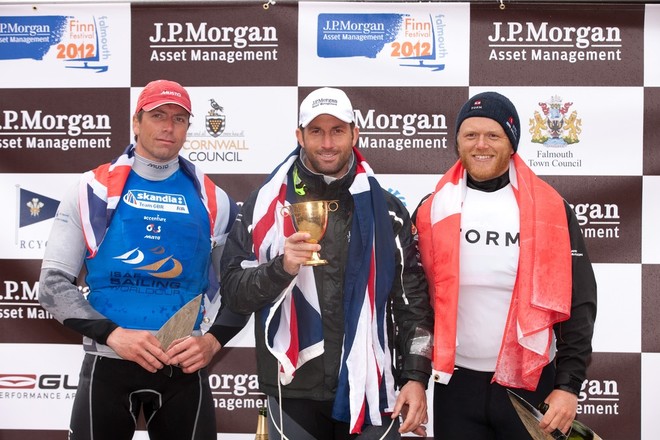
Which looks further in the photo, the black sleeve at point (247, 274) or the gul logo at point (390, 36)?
the gul logo at point (390, 36)

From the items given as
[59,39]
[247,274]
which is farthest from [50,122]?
[247,274]

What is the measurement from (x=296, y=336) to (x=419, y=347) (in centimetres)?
35

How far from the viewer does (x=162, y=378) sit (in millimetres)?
2361

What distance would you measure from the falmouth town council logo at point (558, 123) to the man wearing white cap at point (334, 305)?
1.40 m

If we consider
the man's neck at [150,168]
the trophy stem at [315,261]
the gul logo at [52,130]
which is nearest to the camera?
the trophy stem at [315,261]

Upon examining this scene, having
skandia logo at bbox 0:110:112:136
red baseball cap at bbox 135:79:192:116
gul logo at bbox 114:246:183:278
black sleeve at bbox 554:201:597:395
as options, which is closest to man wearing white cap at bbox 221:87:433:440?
gul logo at bbox 114:246:183:278

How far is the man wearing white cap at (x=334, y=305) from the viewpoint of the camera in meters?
2.07

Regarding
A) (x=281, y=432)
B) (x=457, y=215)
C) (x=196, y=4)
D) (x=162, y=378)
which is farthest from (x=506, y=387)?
(x=196, y=4)

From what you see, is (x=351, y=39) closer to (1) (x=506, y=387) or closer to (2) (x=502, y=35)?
(2) (x=502, y=35)

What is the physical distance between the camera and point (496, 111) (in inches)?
86.4

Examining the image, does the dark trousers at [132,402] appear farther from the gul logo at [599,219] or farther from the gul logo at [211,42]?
the gul logo at [599,219]

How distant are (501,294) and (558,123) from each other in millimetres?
1390

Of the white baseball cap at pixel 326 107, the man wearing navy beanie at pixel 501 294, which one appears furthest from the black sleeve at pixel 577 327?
the white baseball cap at pixel 326 107

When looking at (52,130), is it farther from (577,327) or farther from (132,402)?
(577,327)
